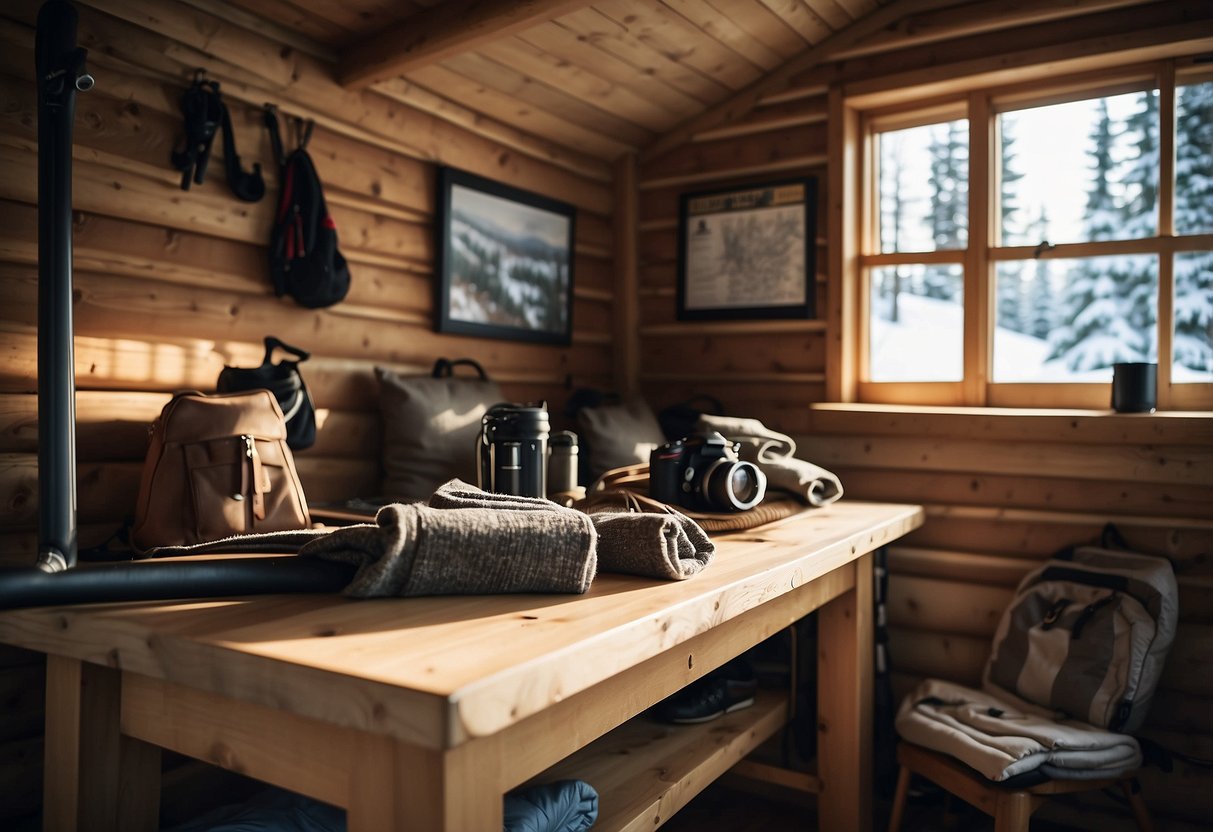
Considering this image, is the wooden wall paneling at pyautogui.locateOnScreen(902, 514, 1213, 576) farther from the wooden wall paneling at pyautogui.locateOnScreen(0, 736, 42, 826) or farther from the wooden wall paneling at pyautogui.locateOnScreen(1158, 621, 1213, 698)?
the wooden wall paneling at pyautogui.locateOnScreen(0, 736, 42, 826)

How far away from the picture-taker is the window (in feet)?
9.58

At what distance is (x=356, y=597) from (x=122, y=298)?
4.03 ft

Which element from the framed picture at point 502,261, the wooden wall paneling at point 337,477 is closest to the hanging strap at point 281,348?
the wooden wall paneling at point 337,477

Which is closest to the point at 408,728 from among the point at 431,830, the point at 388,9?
the point at 431,830

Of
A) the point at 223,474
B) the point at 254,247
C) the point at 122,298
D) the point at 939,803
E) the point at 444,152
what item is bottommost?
the point at 939,803

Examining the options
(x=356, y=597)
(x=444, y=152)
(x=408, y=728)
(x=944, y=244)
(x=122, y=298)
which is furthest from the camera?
(x=944, y=244)

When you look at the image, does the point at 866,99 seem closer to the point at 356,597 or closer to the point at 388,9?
the point at 388,9

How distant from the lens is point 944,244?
333 centimetres

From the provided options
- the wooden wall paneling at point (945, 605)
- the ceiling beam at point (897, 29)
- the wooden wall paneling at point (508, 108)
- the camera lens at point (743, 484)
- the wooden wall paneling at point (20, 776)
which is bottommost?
the wooden wall paneling at point (20, 776)

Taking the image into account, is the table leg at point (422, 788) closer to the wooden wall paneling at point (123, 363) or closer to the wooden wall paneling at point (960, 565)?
the wooden wall paneling at point (123, 363)

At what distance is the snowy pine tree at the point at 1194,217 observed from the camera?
2.88 metres

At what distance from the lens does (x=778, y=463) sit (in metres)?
2.68

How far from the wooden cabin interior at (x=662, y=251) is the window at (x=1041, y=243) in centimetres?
1

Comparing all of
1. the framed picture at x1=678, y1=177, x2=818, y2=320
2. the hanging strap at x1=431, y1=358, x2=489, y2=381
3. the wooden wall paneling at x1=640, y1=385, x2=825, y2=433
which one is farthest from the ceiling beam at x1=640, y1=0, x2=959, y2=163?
the hanging strap at x1=431, y1=358, x2=489, y2=381
